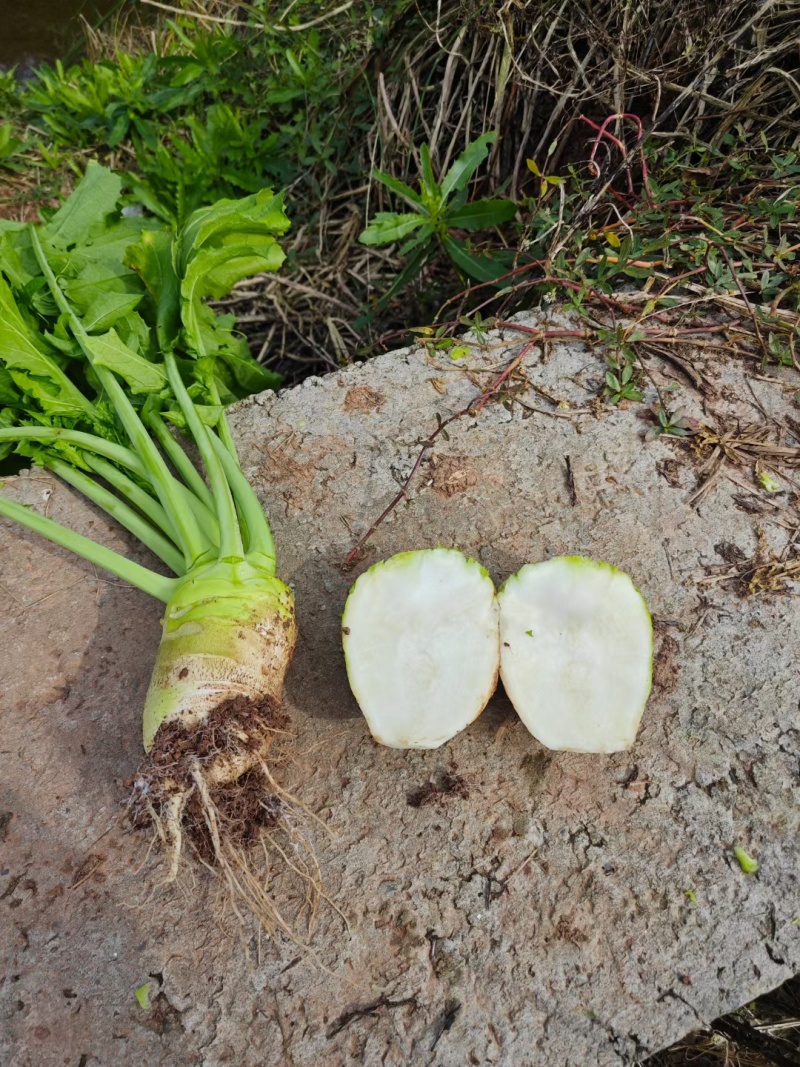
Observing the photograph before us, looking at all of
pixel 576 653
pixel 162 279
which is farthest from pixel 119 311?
pixel 576 653

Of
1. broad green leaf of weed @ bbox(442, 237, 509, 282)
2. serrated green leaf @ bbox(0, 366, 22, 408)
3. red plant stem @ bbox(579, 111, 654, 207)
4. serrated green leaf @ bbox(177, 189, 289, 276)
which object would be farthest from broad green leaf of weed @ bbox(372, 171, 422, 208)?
Result: serrated green leaf @ bbox(0, 366, 22, 408)

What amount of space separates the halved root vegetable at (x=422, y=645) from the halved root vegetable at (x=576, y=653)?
7cm

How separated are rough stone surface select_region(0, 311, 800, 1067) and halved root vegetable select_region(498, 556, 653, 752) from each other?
0.12m

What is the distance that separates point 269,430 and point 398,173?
154cm

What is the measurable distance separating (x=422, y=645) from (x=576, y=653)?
1.32ft

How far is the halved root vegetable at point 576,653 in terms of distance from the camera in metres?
1.83

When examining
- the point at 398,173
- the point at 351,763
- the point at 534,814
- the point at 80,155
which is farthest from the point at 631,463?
the point at 80,155

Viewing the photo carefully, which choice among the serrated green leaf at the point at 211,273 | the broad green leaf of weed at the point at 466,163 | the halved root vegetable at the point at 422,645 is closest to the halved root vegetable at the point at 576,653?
the halved root vegetable at the point at 422,645

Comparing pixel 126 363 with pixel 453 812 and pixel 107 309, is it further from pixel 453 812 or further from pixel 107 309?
pixel 453 812

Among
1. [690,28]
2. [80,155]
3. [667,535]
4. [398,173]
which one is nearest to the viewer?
[667,535]

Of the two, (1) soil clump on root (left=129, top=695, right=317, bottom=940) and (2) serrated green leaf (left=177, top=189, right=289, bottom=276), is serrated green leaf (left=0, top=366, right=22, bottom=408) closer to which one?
(2) serrated green leaf (left=177, top=189, right=289, bottom=276)

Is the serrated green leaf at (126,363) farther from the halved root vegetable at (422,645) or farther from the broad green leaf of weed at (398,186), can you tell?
the broad green leaf of weed at (398,186)

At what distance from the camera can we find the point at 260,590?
198cm

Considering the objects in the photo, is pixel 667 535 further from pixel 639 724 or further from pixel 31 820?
pixel 31 820
